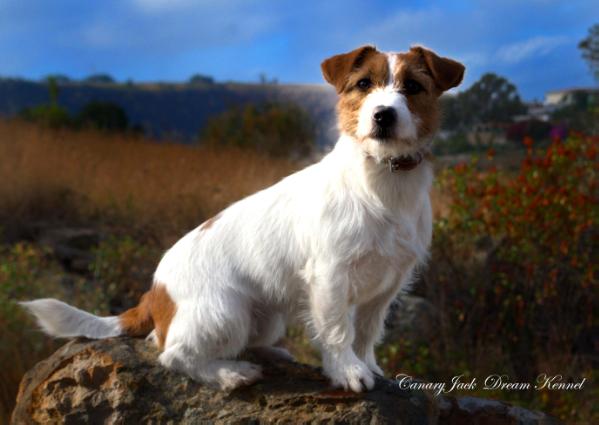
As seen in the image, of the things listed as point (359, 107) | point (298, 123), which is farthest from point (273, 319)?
point (298, 123)

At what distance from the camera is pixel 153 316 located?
12.3 feet

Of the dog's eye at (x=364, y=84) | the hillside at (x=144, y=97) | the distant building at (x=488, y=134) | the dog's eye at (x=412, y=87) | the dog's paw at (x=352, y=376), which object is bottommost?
the dog's paw at (x=352, y=376)

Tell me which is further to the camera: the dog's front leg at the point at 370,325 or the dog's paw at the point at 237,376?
the dog's front leg at the point at 370,325

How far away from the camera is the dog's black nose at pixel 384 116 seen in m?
3.03

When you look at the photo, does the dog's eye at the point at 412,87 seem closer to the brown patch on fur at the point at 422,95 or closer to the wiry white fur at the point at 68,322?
the brown patch on fur at the point at 422,95

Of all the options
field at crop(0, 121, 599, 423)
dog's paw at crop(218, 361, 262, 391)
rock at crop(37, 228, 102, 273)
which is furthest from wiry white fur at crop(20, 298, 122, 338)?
rock at crop(37, 228, 102, 273)

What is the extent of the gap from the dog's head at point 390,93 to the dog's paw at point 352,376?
3.49ft

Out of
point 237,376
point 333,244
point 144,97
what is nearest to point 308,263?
point 333,244

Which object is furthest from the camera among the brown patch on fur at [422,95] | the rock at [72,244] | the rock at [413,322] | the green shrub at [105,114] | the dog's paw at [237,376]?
the green shrub at [105,114]

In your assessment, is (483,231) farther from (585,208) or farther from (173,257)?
(173,257)

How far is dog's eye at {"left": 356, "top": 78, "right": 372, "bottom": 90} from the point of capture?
326 cm

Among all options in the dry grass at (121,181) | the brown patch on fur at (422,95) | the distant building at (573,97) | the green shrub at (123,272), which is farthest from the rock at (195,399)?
the distant building at (573,97)

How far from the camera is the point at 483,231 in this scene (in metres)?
7.59

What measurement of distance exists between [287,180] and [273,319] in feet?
2.61
